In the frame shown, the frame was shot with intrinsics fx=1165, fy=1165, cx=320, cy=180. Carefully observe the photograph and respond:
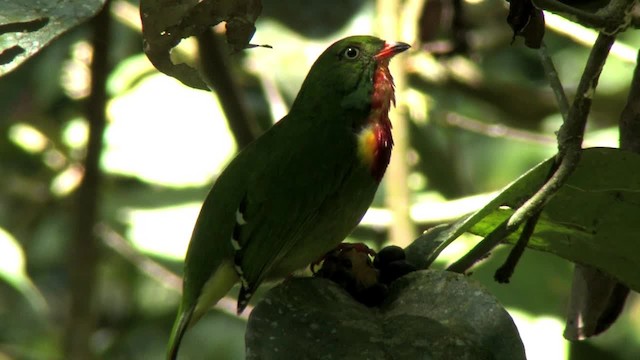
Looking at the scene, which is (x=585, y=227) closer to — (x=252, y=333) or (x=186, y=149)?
(x=252, y=333)

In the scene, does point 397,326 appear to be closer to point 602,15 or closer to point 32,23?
point 602,15

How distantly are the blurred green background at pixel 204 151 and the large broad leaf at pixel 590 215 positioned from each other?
1110 mm

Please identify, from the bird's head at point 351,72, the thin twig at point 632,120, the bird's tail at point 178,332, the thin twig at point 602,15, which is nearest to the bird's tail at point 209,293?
the bird's tail at point 178,332

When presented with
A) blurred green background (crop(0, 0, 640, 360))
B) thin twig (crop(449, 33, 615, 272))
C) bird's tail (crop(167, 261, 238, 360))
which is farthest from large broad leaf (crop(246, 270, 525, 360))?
blurred green background (crop(0, 0, 640, 360))

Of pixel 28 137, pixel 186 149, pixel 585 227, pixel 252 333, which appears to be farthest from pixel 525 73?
pixel 252 333

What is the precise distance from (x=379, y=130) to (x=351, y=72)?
0.65 feet

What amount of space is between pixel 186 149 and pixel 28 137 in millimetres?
837

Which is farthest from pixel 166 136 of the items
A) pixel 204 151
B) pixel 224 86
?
pixel 224 86

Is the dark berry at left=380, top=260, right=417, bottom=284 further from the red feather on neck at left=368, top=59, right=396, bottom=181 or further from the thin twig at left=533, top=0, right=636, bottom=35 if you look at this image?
the red feather on neck at left=368, top=59, right=396, bottom=181

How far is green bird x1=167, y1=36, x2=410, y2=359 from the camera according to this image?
Answer: 230 cm

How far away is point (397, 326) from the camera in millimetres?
1531

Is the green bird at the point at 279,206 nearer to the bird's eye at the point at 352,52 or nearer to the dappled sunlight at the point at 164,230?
the bird's eye at the point at 352,52

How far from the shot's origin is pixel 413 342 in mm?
1485

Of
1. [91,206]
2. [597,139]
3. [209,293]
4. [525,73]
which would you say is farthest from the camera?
[525,73]
